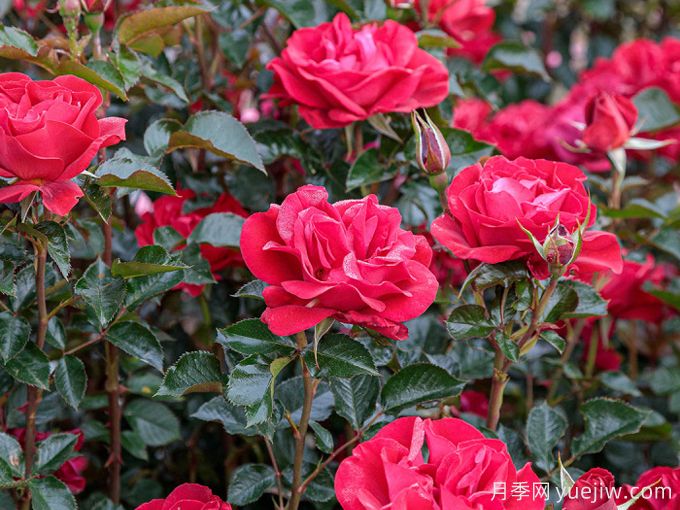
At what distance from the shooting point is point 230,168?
45.8 inches

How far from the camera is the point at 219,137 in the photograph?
3.01ft

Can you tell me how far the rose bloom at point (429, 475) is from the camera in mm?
602

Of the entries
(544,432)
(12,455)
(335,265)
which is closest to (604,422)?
(544,432)

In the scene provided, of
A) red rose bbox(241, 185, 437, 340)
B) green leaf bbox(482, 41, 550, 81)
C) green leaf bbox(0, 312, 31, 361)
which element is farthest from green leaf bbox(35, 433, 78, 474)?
green leaf bbox(482, 41, 550, 81)

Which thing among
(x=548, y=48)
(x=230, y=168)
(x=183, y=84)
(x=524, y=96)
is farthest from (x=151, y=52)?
(x=548, y=48)

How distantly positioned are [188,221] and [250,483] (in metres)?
0.35

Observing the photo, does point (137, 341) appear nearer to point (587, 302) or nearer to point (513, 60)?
point (587, 302)

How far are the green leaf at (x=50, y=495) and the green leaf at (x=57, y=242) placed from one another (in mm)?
229

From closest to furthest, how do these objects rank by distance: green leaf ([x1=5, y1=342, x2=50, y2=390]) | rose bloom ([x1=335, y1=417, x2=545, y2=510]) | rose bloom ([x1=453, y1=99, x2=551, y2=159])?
rose bloom ([x1=335, y1=417, x2=545, y2=510]) → green leaf ([x1=5, y1=342, x2=50, y2=390]) → rose bloom ([x1=453, y1=99, x2=551, y2=159])

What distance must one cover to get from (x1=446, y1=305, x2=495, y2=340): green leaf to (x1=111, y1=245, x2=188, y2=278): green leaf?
0.27m

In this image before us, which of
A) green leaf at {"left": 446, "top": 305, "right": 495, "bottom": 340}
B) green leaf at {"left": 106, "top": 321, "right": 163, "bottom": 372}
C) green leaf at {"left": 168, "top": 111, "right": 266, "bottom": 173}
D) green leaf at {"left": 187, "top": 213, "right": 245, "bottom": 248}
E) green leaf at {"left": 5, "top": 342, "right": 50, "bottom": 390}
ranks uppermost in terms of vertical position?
green leaf at {"left": 168, "top": 111, "right": 266, "bottom": 173}

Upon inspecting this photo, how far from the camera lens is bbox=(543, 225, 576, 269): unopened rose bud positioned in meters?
0.70

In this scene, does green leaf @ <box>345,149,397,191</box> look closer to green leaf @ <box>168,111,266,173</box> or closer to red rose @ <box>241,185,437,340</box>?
green leaf @ <box>168,111,266,173</box>

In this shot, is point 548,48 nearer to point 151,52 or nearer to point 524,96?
point 524,96
